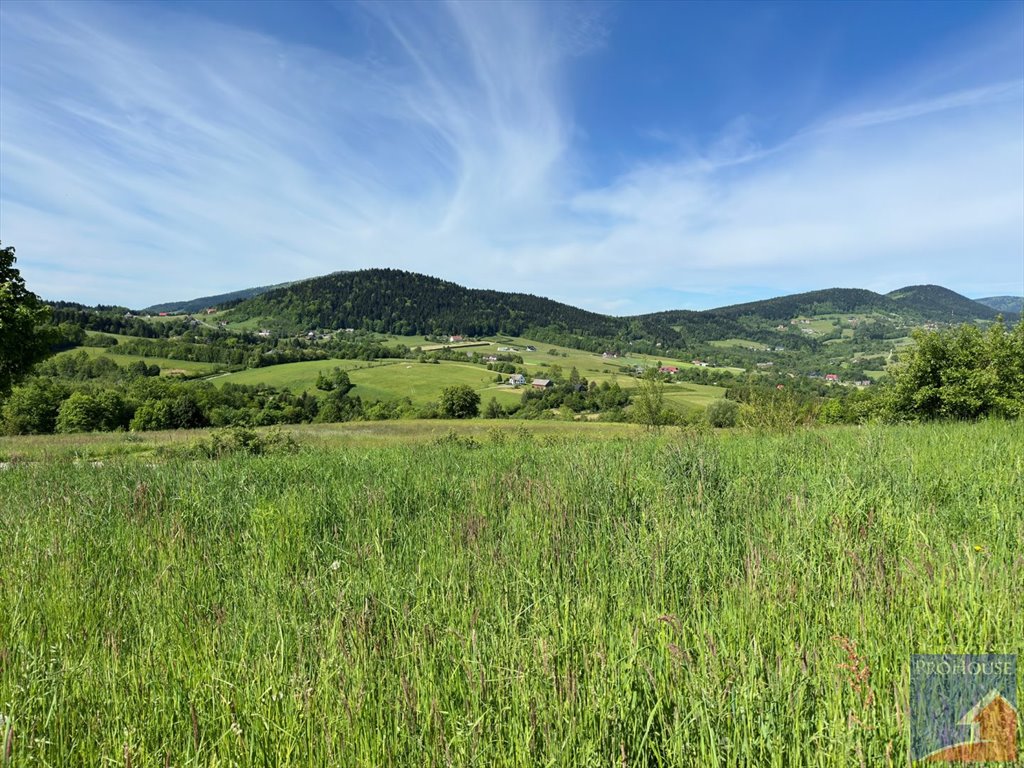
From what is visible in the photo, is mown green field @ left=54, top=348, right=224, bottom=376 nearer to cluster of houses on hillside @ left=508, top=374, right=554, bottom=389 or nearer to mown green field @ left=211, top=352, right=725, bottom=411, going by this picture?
mown green field @ left=211, top=352, right=725, bottom=411

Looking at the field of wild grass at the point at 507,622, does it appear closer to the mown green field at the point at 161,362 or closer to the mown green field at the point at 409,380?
the mown green field at the point at 409,380

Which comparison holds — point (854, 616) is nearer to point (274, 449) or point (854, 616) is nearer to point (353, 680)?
point (353, 680)

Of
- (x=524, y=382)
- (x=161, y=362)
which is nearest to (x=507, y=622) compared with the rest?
(x=524, y=382)

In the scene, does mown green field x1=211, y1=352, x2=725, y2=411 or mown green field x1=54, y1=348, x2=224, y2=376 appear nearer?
mown green field x1=211, y1=352, x2=725, y2=411

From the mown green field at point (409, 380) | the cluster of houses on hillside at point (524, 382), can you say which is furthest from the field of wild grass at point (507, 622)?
the cluster of houses on hillside at point (524, 382)

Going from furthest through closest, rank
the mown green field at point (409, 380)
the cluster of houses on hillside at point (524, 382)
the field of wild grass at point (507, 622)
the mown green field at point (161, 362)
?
the cluster of houses on hillside at point (524, 382)
the mown green field at point (161, 362)
the mown green field at point (409, 380)
the field of wild grass at point (507, 622)

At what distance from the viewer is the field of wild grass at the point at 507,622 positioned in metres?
1.67

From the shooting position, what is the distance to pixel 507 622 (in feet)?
7.56

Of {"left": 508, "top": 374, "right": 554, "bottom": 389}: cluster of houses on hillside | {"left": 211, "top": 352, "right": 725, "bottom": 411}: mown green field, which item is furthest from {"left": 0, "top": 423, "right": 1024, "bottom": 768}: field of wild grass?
{"left": 508, "top": 374, "right": 554, "bottom": 389}: cluster of houses on hillside

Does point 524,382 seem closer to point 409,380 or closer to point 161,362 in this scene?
point 409,380

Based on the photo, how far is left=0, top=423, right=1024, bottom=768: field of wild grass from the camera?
1674 mm

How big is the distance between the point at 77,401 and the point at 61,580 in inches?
3182

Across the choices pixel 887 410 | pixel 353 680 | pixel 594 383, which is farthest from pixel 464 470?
pixel 594 383

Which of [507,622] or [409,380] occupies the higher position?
[507,622]
